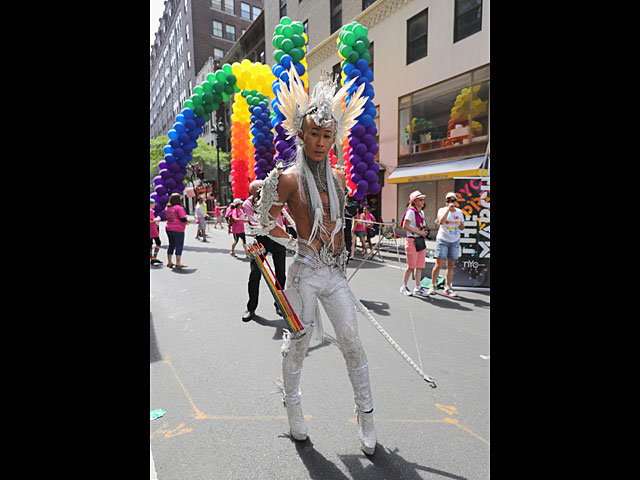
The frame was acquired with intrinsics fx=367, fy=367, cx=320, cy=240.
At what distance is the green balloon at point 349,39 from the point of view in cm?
875

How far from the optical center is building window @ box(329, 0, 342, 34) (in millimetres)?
16875

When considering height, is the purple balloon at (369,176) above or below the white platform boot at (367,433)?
above

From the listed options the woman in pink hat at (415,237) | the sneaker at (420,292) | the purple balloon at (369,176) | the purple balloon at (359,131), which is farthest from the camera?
the purple balloon at (369,176)

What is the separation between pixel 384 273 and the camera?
7.95 m

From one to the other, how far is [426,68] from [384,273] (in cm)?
983

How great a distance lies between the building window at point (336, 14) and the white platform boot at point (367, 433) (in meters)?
18.6

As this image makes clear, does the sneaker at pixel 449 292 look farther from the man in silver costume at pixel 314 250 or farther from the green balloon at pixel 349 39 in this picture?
the green balloon at pixel 349 39

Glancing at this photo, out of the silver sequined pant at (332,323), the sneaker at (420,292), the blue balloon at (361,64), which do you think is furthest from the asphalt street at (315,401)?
the blue balloon at (361,64)

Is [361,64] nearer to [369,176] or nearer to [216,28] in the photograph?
[369,176]

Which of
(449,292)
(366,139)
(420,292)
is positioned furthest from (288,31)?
(449,292)

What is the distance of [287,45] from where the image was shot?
9.52 m

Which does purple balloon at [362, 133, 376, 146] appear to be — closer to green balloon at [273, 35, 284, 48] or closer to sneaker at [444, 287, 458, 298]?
green balloon at [273, 35, 284, 48]

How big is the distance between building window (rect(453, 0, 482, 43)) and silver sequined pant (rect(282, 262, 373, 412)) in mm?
13235

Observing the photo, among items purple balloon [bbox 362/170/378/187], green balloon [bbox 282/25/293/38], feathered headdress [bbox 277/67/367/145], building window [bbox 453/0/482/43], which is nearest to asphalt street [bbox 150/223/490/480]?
feathered headdress [bbox 277/67/367/145]
